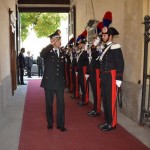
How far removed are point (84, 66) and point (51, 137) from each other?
3.15 m

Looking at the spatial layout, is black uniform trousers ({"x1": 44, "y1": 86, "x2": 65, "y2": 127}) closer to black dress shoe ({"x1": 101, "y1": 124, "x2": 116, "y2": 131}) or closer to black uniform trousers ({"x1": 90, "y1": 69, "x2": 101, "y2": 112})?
black dress shoe ({"x1": 101, "y1": 124, "x2": 116, "y2": 131})

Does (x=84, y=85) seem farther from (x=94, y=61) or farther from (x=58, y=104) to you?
(x=58, y=104)

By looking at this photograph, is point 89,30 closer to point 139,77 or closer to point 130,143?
point 139,77

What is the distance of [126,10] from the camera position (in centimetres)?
646

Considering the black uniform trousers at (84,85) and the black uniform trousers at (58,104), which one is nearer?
the black uniform trousers at (58,104)

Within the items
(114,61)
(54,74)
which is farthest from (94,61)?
(54,74)

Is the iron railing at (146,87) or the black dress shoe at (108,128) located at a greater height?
the iron railing at (146,87)

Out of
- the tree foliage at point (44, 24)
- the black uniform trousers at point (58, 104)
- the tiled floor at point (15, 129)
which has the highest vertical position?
the tree foliage at point (44, 24)

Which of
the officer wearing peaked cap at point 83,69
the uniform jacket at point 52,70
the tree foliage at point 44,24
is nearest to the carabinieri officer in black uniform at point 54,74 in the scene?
the uniform jacket at point 52,70

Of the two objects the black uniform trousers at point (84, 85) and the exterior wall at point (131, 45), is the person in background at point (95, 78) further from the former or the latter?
the black uniform trousers at point (84, 85)

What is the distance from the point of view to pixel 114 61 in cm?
536

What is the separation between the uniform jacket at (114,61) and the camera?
17.2ft

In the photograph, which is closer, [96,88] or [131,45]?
[131,45]

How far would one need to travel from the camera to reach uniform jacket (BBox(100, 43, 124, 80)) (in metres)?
5.25
